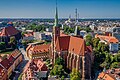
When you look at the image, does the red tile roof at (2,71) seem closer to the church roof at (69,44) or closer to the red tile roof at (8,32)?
the church roof at (69,44)

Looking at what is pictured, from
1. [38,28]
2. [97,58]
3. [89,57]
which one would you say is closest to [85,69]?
[89,57]

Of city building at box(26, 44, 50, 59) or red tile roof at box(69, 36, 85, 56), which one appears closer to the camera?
red tile roof at box(69, 36, 85, 56)

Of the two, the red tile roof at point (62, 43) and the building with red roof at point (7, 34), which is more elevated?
the red tile roof at point (62, 43)

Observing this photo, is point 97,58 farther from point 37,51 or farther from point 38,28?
point 38,28

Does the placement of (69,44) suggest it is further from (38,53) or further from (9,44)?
(9,44)

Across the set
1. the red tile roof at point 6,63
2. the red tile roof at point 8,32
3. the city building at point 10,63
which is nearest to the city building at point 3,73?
the city building at point 10,63

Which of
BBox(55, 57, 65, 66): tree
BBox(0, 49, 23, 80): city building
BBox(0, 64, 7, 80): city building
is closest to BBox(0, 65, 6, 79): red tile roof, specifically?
BBox(0, 64, 7, 80): city building

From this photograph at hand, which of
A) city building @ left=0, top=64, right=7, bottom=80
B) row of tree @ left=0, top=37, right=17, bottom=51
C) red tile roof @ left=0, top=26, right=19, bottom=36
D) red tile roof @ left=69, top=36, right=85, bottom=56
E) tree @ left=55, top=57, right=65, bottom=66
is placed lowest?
row of tree @ left=0, top=37, right=17, bottom=51

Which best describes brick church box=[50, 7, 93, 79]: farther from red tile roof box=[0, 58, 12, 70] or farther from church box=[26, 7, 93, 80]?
red tile roof box=[0, 58, 12, 70]

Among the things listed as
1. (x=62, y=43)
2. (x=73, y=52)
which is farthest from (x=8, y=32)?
(x=73, y=52)

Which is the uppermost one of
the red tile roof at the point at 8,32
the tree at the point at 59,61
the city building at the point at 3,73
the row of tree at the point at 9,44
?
the red tile roof at the point at 8,32
